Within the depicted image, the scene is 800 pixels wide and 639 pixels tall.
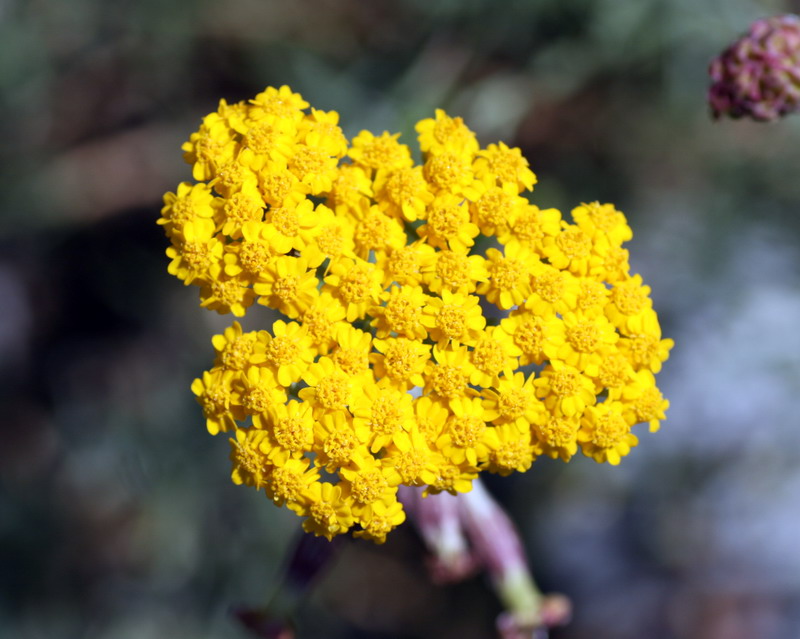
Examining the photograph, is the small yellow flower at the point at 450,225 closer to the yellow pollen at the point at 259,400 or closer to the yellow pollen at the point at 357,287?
the yellow pollen at the point at 357,287

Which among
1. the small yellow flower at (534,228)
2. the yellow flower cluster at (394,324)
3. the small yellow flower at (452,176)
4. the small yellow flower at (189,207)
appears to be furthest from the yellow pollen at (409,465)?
the small yellow flower at (189,207)

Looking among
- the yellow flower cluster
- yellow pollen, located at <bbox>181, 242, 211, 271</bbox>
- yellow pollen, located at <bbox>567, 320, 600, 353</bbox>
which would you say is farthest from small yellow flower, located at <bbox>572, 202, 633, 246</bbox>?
yellow pollen, located at <bbox>181, 242, 211, 271</bbox>

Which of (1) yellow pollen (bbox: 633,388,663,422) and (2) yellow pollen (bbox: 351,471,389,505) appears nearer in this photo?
(2) yellow pollen (bbox: 351,471,389,505)

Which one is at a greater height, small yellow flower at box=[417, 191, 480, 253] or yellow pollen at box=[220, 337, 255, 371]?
small yellow flower at box=[417, 191, 480, 253]

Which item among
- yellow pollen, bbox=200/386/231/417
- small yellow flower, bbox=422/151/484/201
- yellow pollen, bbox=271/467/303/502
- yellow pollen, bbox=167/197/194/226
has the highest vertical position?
small yellow flower, bbox=422/151/484/201

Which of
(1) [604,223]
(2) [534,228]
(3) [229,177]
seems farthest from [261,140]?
(1) [604,223]

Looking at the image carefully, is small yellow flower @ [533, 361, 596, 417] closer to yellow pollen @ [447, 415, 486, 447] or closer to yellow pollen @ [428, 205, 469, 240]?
yellow pollen @ [447, 415, 486, 447]
